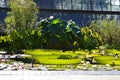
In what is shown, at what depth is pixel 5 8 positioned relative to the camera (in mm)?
46094

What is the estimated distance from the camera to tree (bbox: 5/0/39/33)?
3509cm

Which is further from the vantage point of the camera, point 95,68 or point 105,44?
point 105,44

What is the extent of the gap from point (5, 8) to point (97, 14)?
11.2 m

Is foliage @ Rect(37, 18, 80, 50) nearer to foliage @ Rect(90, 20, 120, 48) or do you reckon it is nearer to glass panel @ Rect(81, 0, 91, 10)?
foliage @ Rect(90, 20, 120, 48)

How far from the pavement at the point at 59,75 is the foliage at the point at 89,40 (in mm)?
15233

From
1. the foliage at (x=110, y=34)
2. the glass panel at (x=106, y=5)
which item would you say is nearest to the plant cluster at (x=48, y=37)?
the foliage at (x=110, y=34)

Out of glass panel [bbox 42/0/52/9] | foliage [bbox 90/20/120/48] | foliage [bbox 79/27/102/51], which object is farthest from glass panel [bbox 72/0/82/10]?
foliage [bbox 79/27/102/51]

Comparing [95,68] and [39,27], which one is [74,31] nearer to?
[39,27]

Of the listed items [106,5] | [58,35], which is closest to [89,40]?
[58,35]

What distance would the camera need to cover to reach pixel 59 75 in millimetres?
16672

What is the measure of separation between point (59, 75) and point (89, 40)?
17178mm

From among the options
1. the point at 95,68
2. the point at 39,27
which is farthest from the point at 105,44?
the point at 95,68

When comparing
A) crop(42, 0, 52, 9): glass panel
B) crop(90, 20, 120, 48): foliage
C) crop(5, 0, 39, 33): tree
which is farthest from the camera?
crop(42, 0, 52, 9): glass panel

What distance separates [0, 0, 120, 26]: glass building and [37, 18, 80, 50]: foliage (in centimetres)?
1398
